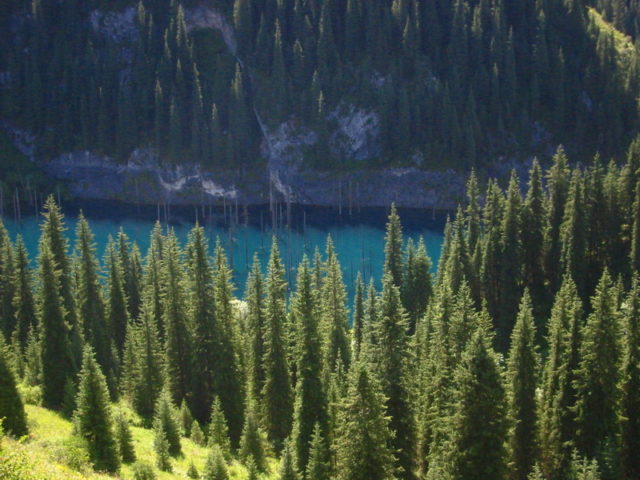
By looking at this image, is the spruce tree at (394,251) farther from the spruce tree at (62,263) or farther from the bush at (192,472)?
the bush at (192,472)

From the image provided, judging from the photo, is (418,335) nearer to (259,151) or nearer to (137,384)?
(137,384)

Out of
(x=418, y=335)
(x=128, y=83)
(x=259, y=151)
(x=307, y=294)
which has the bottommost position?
(x=418, y=335)

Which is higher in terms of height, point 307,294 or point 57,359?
point 307,294

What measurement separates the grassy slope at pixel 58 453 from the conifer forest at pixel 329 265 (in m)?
0.29

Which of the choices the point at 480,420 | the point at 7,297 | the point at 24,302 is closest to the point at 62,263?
the point at 24,302

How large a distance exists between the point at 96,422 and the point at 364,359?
1690 cm

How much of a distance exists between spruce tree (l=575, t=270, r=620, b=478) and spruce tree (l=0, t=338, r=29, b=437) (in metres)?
33.1

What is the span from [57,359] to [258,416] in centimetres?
1687

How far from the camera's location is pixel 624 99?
160250mm

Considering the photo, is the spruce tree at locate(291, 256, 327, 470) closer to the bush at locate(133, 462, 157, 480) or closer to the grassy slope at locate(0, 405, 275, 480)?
the grassy slope at locate(0, 405, 275, 480)

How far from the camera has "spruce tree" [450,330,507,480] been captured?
110 feet

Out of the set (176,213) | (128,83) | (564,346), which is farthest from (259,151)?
(564,346)

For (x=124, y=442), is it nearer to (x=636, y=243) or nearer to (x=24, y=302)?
(x=24, y=302)

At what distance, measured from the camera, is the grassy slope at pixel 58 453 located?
24.2 m
